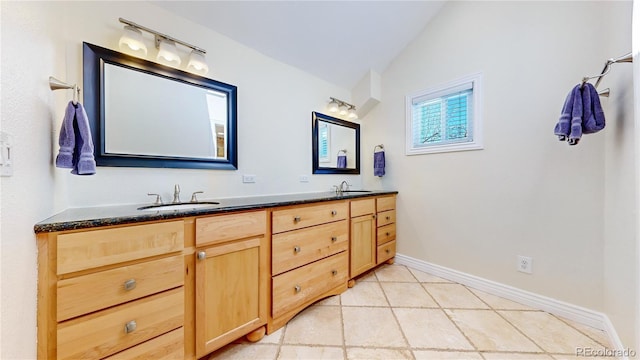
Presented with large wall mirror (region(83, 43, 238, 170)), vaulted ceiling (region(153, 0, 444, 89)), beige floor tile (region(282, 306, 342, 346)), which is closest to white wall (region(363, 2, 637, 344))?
vaulted ceiling (region(153, 0, 444, 89))

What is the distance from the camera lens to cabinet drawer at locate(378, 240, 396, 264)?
2.46 meters

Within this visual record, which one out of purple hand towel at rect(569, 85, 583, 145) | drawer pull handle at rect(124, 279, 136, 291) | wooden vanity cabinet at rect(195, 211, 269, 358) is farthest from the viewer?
purple hand towel at rect(569, 85, 583, 145)

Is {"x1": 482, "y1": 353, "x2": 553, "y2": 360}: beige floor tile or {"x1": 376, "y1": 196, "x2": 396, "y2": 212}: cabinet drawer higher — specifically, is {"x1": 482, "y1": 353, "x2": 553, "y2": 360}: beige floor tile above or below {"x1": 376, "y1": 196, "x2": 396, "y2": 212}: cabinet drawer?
below

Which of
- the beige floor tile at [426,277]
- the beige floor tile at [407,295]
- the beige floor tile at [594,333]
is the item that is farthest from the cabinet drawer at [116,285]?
the beige floor tile at [594,333]

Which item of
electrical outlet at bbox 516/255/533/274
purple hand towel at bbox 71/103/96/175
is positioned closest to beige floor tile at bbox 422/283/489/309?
electrical outlet at bbox 516/255/533/274

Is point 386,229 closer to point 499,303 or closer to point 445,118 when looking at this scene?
point 499,303

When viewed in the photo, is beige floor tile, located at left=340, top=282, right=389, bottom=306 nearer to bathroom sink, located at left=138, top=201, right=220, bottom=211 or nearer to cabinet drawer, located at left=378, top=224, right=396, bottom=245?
cabinet drawer, located at left=378, top=224, right=396, bottom=245

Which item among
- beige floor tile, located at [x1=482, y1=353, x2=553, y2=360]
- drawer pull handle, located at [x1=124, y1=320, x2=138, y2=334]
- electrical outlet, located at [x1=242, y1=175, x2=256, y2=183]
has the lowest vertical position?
beige floor tile, located at [x1=482, y1=353, x2=553, y2=360]

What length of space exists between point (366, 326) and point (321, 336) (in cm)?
33

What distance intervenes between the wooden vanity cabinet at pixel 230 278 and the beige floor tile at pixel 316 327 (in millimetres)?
211

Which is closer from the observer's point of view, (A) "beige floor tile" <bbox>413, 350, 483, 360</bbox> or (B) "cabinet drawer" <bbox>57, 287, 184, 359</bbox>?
(B) "cabinet drawer" <bbox>57, 287, 184, 359</bbox>

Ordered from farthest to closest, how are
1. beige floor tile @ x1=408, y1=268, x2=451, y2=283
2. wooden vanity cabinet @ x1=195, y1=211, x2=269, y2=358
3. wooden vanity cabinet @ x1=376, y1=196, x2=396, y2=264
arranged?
1. wooden vanity cabinet @ x1=376, y1=196, x2=396, y2=264
2. beige floor tile @ x1=408, y1=268, x2=451, y2=283
3. wooden vanity cabinet @ x1=195, y1=211, x2=269, y2=358

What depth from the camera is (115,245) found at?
0.96 meters

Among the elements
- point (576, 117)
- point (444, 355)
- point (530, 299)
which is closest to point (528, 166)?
point (576, 117)
